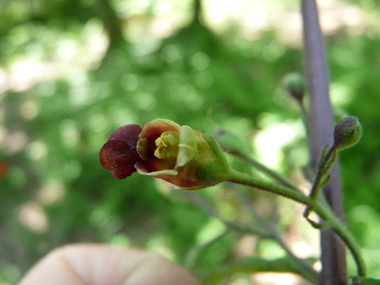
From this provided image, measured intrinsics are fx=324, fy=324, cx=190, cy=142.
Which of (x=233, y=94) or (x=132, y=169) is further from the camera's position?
A: (x=233, y=94)

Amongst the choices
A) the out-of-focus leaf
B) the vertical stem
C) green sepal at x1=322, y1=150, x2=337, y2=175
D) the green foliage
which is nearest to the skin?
the out-of-focus leaf

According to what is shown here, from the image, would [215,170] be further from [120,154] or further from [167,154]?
[120,154]

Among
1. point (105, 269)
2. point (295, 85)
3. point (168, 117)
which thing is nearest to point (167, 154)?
point (295, 85)

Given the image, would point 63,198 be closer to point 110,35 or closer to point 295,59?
point 110,35

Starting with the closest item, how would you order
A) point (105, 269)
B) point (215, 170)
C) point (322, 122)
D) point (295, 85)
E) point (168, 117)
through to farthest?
point (215, 170), point (322, 122), point (295, 85), point (105, 269), point (168, 117)

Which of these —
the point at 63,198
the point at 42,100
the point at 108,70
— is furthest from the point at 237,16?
the point at 63,198

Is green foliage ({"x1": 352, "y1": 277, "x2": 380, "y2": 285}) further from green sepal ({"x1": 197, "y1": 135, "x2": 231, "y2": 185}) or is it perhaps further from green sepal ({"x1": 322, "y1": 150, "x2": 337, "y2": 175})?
green sepal ({"x1": 197, "y1": 135, "x2": 231, "y2": 185})
